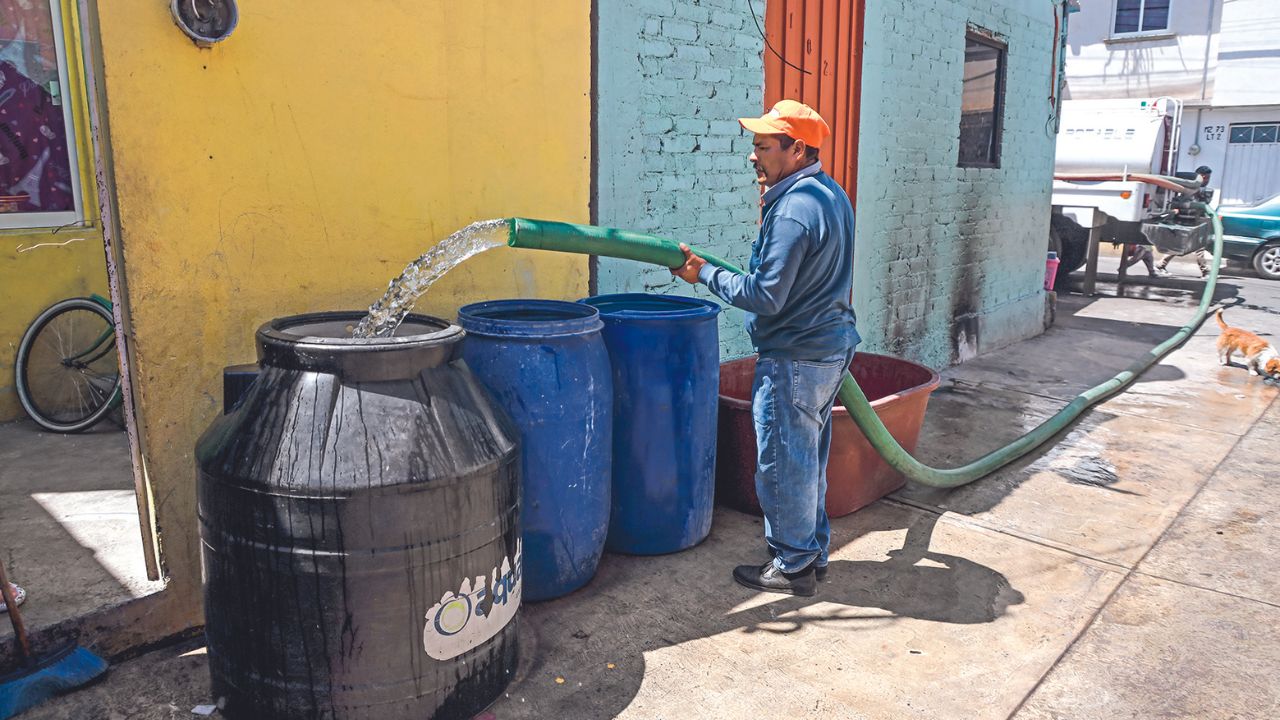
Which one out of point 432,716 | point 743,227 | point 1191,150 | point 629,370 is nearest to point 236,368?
point 432,716

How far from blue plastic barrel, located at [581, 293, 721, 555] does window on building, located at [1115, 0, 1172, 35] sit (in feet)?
72.7

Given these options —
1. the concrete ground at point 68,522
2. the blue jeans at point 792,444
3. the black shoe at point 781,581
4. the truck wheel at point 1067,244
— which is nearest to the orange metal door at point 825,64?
the blue jeans at point 792,444

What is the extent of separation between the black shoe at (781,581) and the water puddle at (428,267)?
1.67 metres

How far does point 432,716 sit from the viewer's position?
2.63m

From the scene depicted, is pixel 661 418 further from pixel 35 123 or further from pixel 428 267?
pixel 35 123

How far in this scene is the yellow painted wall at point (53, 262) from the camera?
5.35 m

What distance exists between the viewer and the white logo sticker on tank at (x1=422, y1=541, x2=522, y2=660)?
259 centimetres

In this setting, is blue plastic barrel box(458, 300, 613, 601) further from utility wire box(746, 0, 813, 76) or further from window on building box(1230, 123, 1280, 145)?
window on building box(1230, 123, 1280, 145)

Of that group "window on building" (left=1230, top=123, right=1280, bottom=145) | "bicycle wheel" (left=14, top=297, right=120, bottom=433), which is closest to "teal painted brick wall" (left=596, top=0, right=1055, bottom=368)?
"bicycle wheel" (left=14, top=297, right=120, bottom=433)

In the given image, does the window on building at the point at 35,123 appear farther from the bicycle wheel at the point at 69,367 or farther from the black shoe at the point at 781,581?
the black shoe at the point at 781,581

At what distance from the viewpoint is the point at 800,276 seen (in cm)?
345

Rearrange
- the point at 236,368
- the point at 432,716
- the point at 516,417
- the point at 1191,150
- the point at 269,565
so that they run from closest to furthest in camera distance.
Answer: the point at 269,565
the point at 432,716
the point at 236,368
the point at 516,417
the point at 1191,150

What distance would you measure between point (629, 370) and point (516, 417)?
63 centimetres

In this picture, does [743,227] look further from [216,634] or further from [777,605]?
[216,634]
